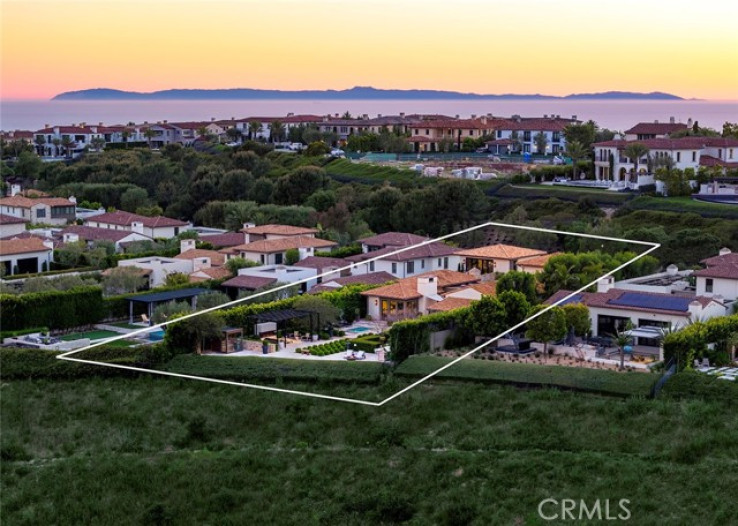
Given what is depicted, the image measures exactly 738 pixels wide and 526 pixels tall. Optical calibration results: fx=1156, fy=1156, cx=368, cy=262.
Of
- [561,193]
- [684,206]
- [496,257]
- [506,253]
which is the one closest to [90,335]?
[496,257]

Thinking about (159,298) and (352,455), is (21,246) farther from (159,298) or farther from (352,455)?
(352,455)

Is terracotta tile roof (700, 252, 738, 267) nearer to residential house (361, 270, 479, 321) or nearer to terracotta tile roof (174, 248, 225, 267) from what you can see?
residential house (361, 270, 479, 321)

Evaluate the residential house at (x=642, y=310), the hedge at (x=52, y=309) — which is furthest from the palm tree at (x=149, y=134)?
the residential house at (x=642, y=310)

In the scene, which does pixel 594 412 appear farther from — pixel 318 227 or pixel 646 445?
pixel 318 227

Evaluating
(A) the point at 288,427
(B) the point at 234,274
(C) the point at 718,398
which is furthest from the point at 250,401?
(B) the point at 234,274

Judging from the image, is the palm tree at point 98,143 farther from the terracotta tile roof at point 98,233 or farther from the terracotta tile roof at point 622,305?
the terracotta tile roof at point 622,305
